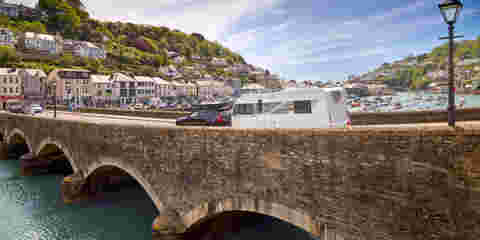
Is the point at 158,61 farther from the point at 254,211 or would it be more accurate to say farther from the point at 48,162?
the point at 254,211

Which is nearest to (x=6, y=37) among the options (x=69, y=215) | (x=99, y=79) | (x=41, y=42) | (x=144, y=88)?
(x=41, y=42)

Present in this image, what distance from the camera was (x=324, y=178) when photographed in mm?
7332

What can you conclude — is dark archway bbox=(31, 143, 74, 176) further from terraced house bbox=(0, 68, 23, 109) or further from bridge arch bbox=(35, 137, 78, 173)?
terraced house bbox=(0, 68, 23, 109)

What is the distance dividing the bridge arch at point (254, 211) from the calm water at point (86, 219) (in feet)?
12.1

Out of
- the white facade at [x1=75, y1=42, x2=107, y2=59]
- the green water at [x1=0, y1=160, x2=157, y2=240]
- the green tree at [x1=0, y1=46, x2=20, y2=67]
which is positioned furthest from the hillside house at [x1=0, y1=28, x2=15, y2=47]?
the green water at [x1=0, y1=160, x2=157, y2=240]

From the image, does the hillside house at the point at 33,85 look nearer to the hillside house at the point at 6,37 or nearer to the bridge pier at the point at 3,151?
the hillside house at the point at 6,37

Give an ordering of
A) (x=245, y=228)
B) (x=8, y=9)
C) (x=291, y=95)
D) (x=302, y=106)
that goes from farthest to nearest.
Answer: (x=8, y=9) < (x=245, y=228) < (x=291, y=95) < (x=302, y=106)

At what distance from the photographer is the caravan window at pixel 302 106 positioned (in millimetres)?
9859

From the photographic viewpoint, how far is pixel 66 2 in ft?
587

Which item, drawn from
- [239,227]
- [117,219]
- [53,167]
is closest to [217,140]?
[239,227]

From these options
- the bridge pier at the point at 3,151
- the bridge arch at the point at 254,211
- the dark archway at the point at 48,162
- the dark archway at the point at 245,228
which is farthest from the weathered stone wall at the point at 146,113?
the bridge arch at the point at 254,211

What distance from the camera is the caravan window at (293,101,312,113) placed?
9.86 m

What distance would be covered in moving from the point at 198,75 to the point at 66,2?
10701cm

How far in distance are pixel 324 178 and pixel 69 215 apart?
17.4 m
